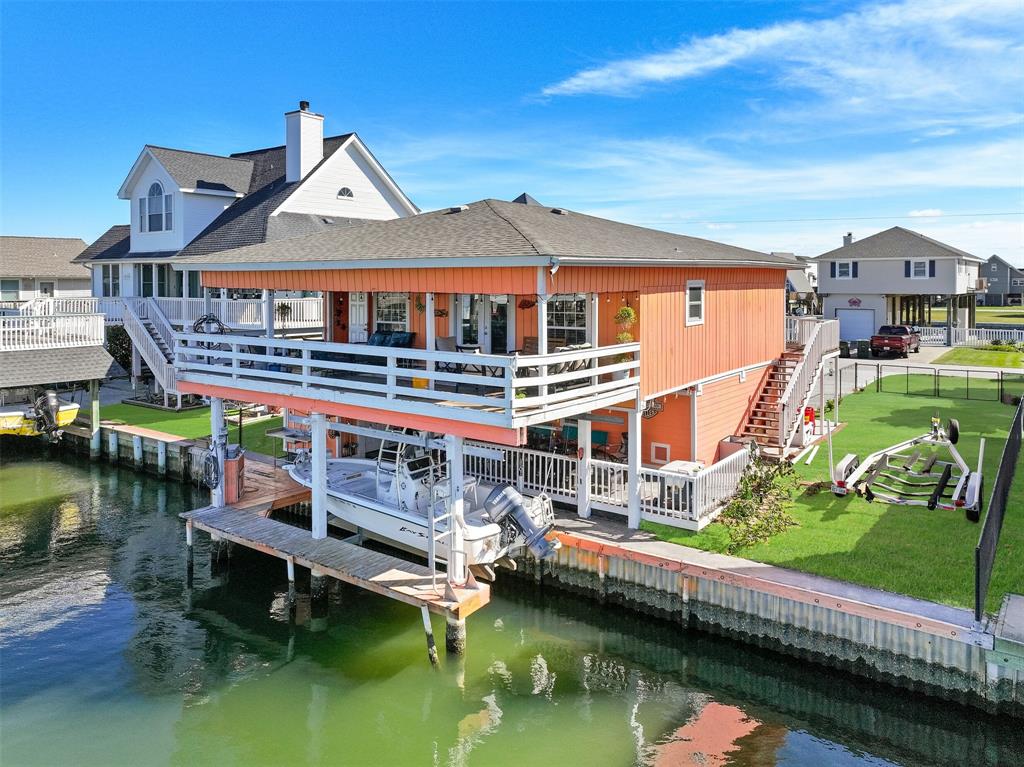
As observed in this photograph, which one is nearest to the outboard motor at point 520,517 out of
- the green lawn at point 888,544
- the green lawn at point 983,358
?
the green lawn at point 888,544

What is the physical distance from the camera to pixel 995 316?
74.2 m

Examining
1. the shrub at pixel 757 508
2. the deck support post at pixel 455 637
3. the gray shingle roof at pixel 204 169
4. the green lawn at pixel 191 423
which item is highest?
the gray shingle roof at pixel 204 169

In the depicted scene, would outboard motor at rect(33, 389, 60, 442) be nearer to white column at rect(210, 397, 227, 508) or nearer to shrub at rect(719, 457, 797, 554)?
white column at rect(210, 397, 227, 508)

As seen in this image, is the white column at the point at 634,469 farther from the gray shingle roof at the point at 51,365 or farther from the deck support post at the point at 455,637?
the gray shingle roof at the point at 51,365

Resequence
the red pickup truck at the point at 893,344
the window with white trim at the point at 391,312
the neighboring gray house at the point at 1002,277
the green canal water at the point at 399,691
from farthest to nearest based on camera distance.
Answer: the neighboring gray house at the point at 1002,277, the red pickup truck at the point at 893,344, the window with white trim at the point at 391,312, the green canal water at the point at 399,691

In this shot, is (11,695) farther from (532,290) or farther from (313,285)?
(532,290)

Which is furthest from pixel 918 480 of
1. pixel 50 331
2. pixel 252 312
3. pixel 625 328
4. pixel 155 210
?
pixel 155 210

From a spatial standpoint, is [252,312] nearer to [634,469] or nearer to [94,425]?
[94,425]

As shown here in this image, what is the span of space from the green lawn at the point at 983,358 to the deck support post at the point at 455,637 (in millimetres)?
33919

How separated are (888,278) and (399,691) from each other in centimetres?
4379

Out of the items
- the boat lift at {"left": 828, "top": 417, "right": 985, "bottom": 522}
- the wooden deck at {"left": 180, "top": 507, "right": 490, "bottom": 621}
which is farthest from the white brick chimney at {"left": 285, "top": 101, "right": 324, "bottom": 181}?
the boat lift at {"left": 828, "top": 417, "right": 985, "bottom": 522}

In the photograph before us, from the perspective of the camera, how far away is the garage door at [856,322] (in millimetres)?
46094

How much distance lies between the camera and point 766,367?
2142cm

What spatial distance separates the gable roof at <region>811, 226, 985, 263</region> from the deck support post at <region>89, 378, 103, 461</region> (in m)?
40.9
